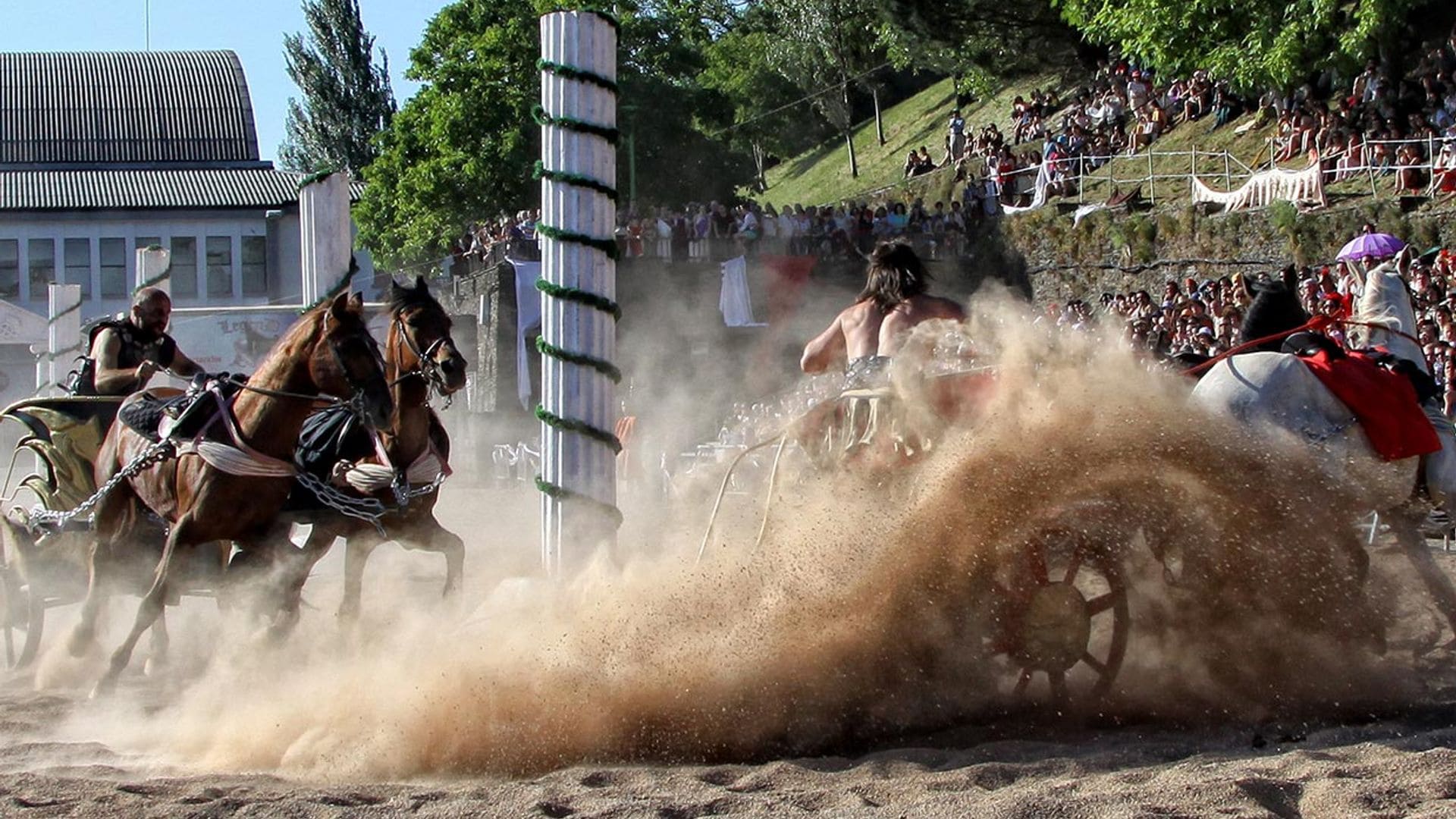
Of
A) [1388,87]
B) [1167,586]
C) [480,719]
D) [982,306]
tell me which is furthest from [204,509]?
[1388,87]

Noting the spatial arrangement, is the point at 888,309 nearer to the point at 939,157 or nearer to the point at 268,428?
the point at 268,428

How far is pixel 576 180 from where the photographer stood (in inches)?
255

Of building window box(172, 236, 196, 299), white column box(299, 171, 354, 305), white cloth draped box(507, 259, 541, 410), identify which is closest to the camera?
white column box(299, 171, 354, 305)

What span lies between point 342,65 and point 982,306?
56003mm

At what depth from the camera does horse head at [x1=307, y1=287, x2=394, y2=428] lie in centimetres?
713

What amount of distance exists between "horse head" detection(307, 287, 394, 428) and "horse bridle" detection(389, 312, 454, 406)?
9.3 inches

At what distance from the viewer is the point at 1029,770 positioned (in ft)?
17.4

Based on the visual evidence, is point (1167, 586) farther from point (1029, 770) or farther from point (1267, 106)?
point (1267, 106)

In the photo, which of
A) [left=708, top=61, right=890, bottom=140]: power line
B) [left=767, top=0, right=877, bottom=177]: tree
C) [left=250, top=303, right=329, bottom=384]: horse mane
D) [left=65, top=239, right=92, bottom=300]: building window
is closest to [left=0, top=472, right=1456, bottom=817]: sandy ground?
[left=250, top=303, right=329, bottom=384]: horse mane

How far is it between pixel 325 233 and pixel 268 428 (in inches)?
137

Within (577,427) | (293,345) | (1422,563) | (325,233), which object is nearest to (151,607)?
(293,345)

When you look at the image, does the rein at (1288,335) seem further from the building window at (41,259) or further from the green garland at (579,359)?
the building window at (41,259)

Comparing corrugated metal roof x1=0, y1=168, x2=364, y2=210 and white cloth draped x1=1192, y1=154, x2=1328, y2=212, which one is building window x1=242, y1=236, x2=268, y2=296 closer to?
corrugated metal roof x1=0, y1=168, x2=364, y2=210

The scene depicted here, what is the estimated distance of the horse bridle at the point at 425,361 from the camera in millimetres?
7383
